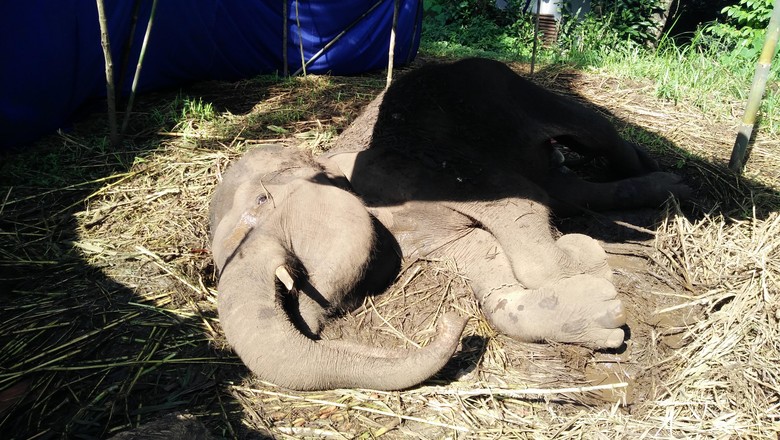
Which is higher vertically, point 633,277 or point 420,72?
point 420,72

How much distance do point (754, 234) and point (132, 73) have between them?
5.88 m

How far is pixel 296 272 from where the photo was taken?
2930 mm

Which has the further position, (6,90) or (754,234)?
(6,90)

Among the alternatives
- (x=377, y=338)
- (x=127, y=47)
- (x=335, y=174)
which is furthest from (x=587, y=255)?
(x=127, y=47)

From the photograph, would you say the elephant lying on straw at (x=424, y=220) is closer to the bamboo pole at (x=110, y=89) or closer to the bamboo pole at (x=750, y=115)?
the bamboo pole at (x=750, y=115)

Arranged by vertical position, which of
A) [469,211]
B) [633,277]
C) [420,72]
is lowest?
[633,277]

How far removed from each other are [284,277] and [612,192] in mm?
2546

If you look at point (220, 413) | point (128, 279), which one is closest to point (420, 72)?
point (128, 279)

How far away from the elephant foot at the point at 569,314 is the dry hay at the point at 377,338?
8 centimetres

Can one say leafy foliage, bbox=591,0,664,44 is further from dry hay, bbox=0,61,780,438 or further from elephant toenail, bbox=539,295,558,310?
elephant toenail, bbox=539,295,558,310

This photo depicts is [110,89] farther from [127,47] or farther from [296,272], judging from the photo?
[296,272]

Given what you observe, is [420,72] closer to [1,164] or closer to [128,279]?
[128,279]

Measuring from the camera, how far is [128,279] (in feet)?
11.7

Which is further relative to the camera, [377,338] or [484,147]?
[484,147]
